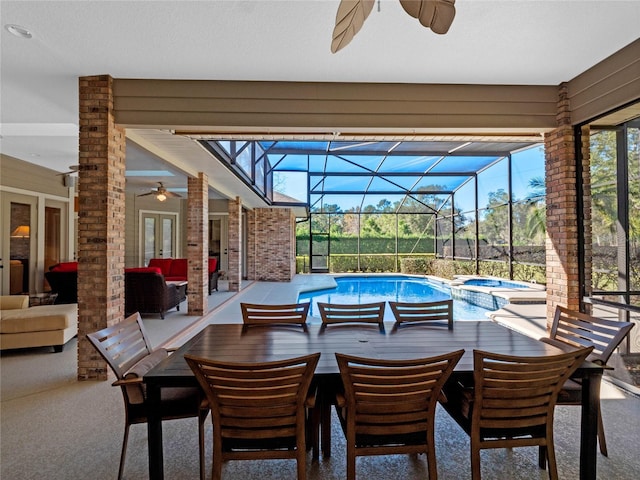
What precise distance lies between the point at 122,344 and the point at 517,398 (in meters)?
2.44

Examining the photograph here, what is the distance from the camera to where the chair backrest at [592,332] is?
226cm

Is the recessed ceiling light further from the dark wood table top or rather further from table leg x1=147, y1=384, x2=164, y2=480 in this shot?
table leg x1=147, y1=384, x2=164, y2=480

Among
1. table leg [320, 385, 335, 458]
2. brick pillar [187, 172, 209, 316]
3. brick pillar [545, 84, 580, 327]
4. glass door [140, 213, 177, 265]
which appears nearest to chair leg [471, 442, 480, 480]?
table leg [320, 385, 335, 458]

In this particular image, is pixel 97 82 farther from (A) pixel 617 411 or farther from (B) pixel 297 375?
(A) pixel 617 411

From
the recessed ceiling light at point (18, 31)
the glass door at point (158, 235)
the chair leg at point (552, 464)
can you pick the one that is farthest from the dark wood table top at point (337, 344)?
the glass door at point (158, 235)

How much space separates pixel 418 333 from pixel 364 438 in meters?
1.04

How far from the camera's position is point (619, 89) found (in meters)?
3.34

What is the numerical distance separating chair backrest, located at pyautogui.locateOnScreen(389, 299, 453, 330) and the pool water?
157 inches

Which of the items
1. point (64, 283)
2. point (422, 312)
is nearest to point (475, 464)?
point (422, 312)

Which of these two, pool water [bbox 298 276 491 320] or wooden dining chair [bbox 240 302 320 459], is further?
pool water [bbox 298 276 491 320]

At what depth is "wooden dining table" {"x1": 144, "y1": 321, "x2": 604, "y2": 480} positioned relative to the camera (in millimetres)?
1852

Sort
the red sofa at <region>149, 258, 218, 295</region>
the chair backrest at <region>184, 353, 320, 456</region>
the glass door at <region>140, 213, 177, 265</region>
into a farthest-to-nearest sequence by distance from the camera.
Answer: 1. the glass door at <region>140, 213, 177, 265</region>
2. the red sofa at <region>149, 258, 218, 295</region>
3. the chair backrest at <region>184, 353, 320, 456</region>

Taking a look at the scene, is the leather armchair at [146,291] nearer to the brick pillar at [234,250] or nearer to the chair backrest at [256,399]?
the brick pillar at [234,250]

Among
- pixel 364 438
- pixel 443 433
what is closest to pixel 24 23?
pixel 364 438
